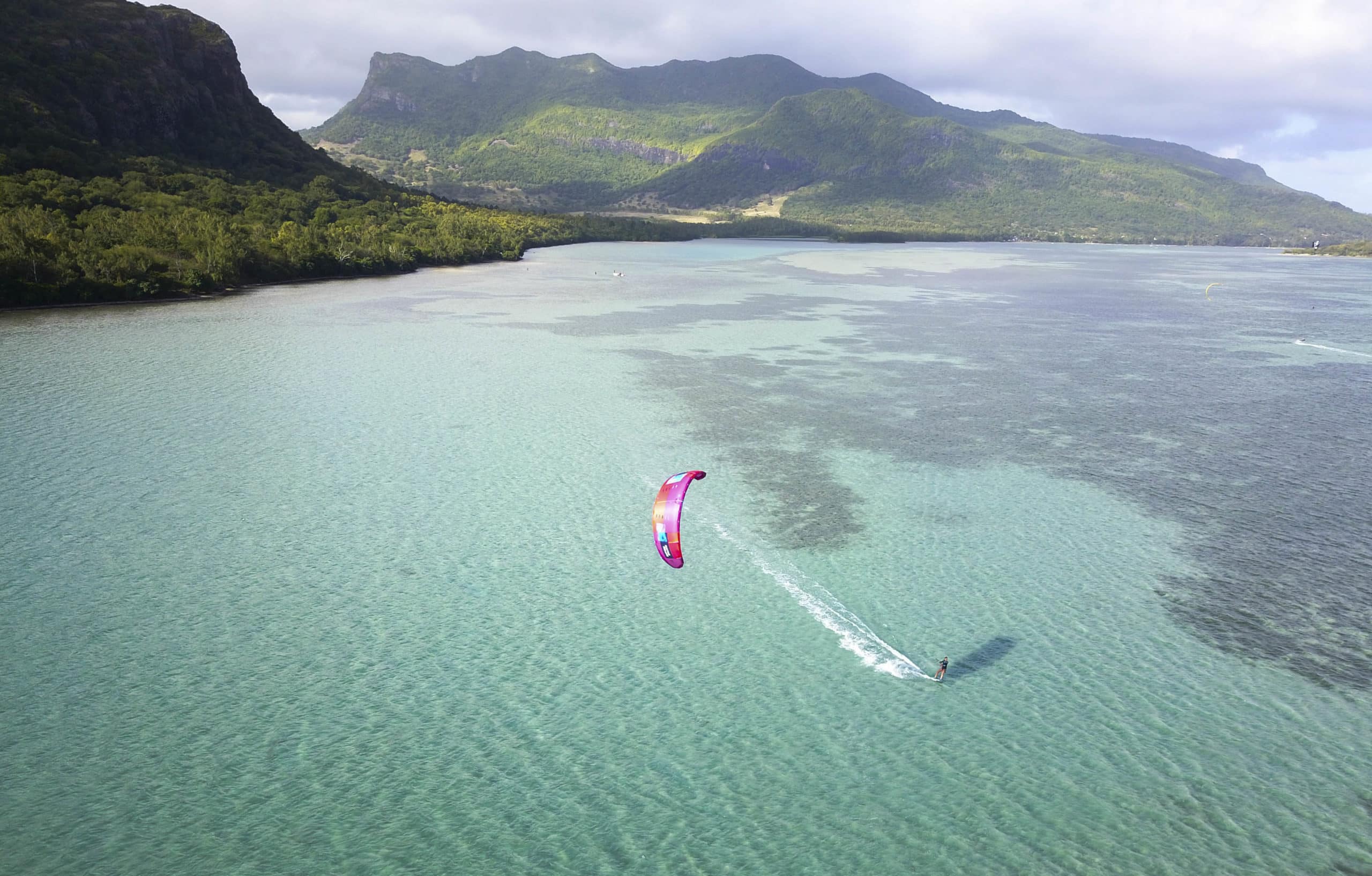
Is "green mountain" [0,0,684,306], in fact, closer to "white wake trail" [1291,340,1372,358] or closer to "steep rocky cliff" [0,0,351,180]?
"steep rocky cliff" [0,0,351,180]

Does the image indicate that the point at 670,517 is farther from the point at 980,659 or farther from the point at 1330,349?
the point at 1330,349

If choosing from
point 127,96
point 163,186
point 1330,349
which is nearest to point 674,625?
point 1330,349

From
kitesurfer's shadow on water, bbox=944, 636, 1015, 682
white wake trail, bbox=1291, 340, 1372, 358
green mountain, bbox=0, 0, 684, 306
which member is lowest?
kitesurfer's shadow on water, bbox=944, 636, 1015, 682

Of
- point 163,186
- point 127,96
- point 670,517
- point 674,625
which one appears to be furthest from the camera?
point 127,96

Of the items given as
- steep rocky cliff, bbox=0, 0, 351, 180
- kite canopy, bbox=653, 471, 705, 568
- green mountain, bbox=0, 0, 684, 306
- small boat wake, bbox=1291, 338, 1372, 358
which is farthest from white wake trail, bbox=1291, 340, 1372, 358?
steep rocky cliff, bbox=0, 0, 351, 180

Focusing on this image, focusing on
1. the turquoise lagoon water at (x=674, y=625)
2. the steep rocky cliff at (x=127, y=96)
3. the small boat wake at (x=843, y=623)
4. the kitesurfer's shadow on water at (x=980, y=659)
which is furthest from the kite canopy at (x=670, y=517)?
the steep rocky cliff at (x=127, y=96)
